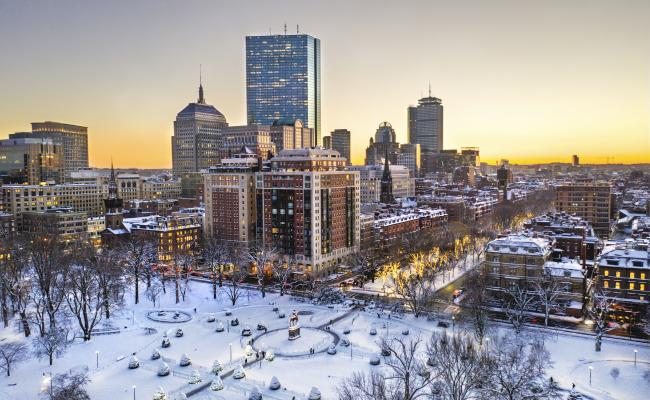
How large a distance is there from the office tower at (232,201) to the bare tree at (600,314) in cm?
7605

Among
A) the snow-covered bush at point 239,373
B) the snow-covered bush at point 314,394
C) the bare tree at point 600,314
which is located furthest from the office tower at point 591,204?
the snow-covered bush at point 314,394

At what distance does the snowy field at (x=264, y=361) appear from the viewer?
59406 millimetres

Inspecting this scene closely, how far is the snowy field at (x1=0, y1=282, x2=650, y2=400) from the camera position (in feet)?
195

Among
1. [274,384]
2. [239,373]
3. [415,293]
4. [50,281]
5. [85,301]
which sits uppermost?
[50,281]

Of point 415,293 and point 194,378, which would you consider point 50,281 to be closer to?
point 194,378

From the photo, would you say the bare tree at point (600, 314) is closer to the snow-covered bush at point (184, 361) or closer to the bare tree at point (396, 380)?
the bare tree at point (396, 380)

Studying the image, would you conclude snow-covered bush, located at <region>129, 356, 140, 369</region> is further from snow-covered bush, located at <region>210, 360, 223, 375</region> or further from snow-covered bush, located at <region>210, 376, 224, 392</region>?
snow-covered bush, located at <region>210, 376, 224, 392</region>

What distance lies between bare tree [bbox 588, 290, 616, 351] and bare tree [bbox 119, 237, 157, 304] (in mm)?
75371

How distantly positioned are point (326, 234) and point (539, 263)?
50.3m

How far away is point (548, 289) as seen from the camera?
82.1 meters

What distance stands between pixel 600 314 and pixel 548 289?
922cm

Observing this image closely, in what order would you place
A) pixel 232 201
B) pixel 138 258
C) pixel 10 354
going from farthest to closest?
pixel 232 201, pixel 138 258, pixel 10 354

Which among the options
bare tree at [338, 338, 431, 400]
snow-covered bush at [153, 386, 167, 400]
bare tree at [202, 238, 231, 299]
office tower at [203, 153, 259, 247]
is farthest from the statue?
office tower at [203, 153, 259, 247]

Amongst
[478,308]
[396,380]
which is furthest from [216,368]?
[478,308]
